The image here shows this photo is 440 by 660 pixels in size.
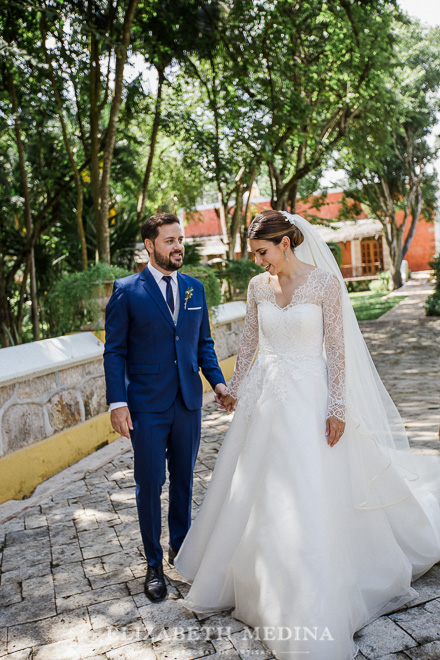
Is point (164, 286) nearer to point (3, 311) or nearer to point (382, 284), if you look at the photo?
point (3, 311)

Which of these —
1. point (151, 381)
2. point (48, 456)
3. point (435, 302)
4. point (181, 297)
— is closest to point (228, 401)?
point (151, 381)

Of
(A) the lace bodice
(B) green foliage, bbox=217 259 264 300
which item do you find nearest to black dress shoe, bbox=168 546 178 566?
(A) the lace bodice

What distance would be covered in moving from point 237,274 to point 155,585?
7.75 metres

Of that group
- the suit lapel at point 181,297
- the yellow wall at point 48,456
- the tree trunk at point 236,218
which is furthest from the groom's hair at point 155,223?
the tree trunk at point 236,218

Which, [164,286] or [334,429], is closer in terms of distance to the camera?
[334,429]

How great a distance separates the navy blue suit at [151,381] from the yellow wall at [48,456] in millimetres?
1888

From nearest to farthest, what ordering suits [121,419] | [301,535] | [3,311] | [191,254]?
[301,535] < [121,419] < [3,311] < [191,254]

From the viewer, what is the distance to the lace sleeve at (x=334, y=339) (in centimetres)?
290

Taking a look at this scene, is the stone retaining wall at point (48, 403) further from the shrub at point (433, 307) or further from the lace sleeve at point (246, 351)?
the shrub at point (433, 307)

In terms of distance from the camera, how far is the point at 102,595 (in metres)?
3.13

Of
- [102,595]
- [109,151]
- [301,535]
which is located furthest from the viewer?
[109,151]

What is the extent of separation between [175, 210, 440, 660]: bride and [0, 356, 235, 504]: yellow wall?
1.98 meters

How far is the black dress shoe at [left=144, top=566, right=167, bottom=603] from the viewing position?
304 centimetres

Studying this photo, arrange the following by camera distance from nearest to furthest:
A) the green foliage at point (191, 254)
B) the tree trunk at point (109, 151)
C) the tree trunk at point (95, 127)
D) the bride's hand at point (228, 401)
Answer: the bride's hand at point (228, 401), the tree trunk at point (109, 151), the tree trunk at point (95, 127), the green foliage at point (191, 254)
